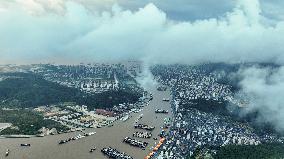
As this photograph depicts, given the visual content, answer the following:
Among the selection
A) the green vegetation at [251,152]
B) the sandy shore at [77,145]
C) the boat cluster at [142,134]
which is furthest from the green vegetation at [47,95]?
the green vegetation at [251,152]

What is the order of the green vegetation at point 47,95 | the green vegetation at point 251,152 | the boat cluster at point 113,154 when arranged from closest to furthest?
1. the boat cluster at point 113,154
2. the green vegetation at point 251,152
3. the green vegetation at point 47,95

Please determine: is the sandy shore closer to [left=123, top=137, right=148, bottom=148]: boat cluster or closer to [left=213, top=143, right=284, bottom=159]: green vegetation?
[left=123, top=137, right=148, bottom=148]: boat cluster

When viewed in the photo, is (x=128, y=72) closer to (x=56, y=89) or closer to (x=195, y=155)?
(x=56, y=89)

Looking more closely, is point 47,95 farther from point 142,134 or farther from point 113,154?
A: point 113,154

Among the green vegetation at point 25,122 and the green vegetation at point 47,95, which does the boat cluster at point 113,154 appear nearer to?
the green vegetation at point 25,122

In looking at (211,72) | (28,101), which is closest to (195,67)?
(211,72)
